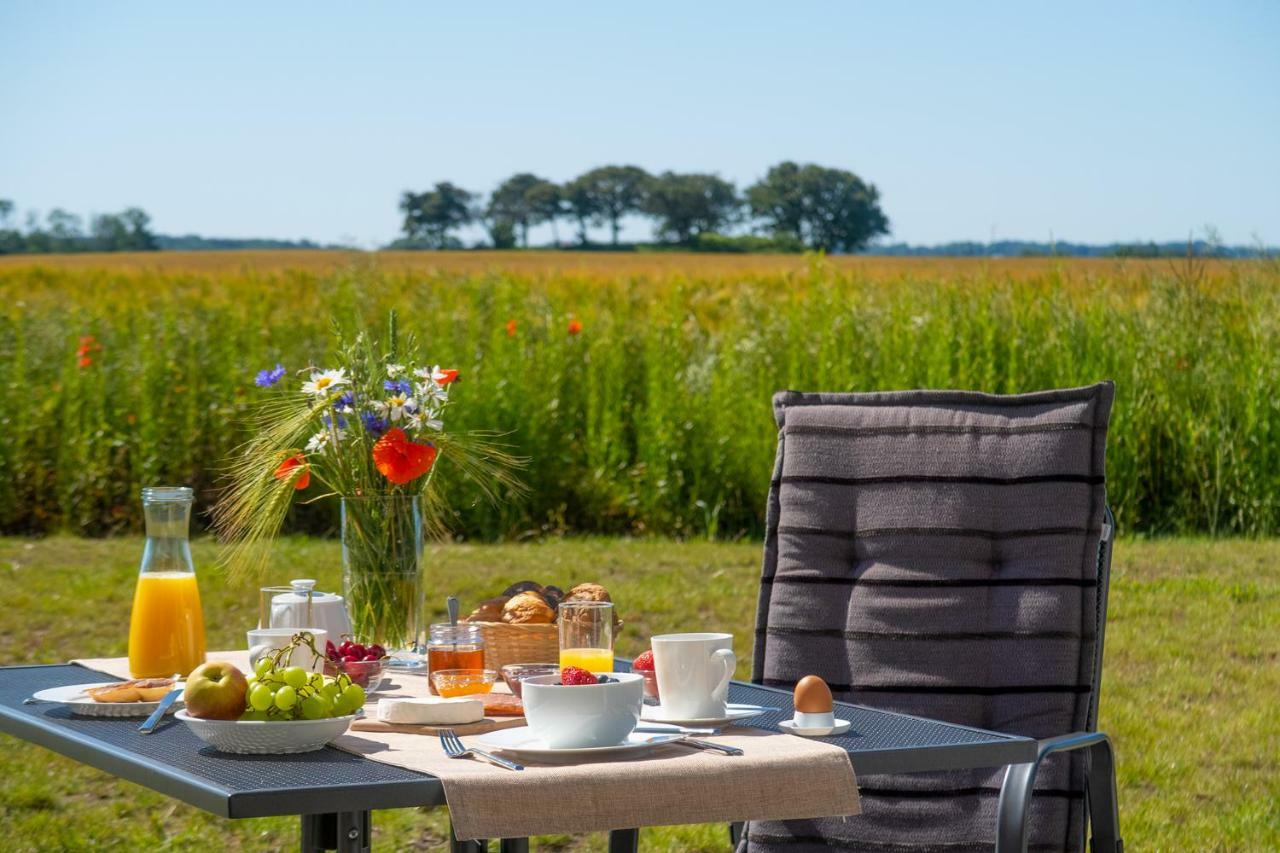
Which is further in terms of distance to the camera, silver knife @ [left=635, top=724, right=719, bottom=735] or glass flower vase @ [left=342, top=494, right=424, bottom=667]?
glass flower vase @ [left=342, top=494, right=424, bottom=667]

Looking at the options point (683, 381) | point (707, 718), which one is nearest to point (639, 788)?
point (707, 718)

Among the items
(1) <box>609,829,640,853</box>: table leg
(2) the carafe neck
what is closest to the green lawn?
(1) <box>609,829,640,853</box>: table leg

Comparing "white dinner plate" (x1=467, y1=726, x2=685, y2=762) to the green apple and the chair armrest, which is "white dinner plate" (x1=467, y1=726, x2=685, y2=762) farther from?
the chair armrest

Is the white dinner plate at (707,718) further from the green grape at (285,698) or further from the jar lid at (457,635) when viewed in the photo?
the green grape at (285,698)

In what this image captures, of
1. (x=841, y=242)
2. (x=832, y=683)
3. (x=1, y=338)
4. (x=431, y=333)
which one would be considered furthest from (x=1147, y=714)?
(x=841, y=242)

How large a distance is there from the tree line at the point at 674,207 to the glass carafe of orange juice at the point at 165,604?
26.7 m

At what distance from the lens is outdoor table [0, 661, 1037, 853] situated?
1.46m

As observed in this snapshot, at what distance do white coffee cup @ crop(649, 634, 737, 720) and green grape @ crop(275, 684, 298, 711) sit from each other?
1.50ft

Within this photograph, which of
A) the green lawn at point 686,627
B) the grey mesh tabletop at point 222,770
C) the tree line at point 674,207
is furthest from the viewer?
the tree line at point 674,207

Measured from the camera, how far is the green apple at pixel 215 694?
5.49 ft

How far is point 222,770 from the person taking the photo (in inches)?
61.9

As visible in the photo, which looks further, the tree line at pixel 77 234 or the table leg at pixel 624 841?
the tree line at pixel 77 234

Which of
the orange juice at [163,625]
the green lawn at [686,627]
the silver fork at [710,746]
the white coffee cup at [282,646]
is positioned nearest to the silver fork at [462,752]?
the silver fork at [710,746]

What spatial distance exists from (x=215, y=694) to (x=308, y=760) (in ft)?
0.45
